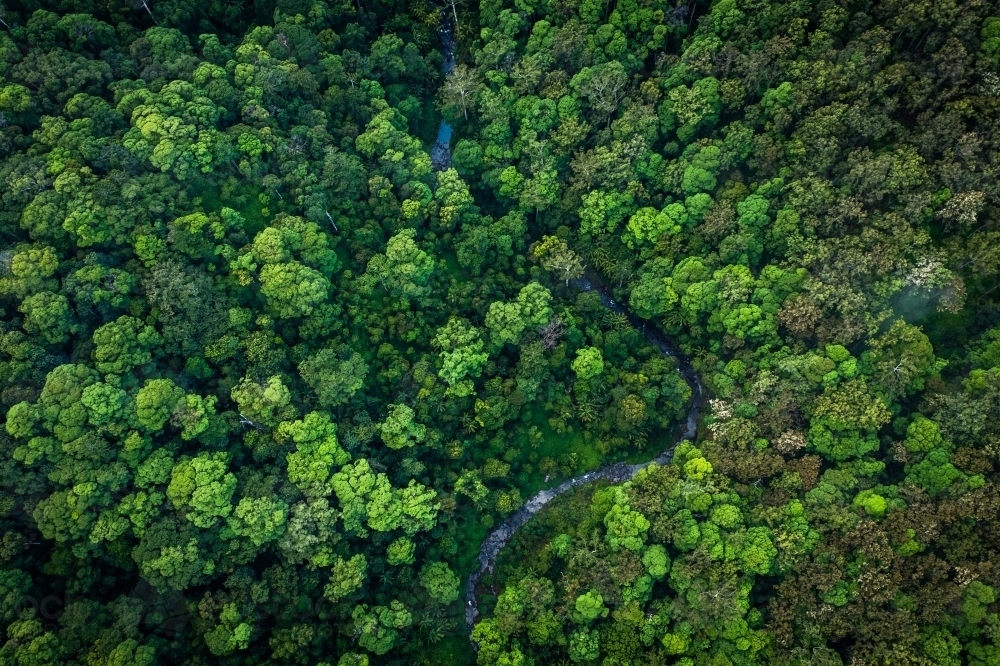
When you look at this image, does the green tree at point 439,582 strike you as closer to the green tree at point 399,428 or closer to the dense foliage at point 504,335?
the dense foliage at point 504,335

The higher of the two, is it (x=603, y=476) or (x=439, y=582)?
(x=603, y=476)

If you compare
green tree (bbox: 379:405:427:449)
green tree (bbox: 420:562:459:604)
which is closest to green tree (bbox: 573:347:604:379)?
green tree (bbox: 379:405:427:449)

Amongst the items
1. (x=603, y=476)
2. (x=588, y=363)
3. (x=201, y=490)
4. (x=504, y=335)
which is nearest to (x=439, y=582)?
(x=603, y=476)

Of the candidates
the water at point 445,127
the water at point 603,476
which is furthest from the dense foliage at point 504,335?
the water at point 445,127

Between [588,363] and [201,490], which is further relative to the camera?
[588,363]

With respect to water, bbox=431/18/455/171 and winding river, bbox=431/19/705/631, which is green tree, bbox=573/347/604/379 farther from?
water, bbox=431/18/455/171

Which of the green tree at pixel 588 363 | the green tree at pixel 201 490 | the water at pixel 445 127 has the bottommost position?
the green tree at pixel 201 490

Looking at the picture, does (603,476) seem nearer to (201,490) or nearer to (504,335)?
(504,335)
